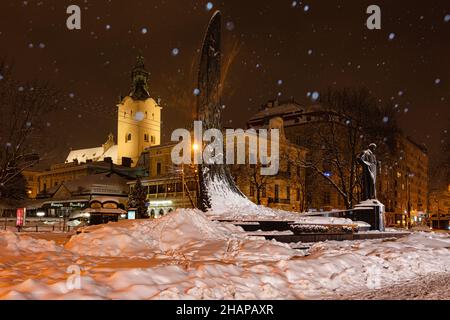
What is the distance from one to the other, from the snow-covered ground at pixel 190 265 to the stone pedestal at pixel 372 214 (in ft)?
14.1

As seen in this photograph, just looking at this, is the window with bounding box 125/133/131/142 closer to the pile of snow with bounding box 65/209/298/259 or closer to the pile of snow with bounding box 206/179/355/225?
the pile of snow with bounding box 206/179/355/225

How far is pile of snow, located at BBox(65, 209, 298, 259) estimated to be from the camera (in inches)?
450

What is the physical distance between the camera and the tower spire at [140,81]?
9769 centimetres

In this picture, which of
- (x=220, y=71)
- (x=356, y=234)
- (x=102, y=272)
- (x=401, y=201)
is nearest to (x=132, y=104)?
(x=401, y=201)

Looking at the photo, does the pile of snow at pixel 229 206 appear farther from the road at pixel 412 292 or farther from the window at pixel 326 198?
the window at pixel 326 198

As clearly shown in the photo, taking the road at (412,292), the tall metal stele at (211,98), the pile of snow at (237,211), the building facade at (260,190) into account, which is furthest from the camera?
the building facade at (260,190)

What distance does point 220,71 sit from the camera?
21375 millimetres

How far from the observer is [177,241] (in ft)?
43.4

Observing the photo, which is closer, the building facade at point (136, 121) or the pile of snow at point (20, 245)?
the pile of snow at point (20, 245)

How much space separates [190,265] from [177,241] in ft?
13.7

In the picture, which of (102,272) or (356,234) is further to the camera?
(356,234)

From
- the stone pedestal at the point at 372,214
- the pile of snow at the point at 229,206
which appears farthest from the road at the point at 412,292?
the stone pedestal at the point at 372,214
